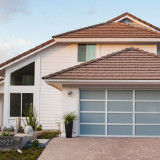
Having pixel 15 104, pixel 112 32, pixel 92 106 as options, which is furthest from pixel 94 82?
pixel 15 104

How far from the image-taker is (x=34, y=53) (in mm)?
20219

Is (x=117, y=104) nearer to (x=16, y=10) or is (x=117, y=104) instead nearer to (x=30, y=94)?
(x=30, y=94)

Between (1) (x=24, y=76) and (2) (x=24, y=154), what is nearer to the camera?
(2) (x=24, y=154)

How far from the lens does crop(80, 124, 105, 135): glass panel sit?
14766 millimetres

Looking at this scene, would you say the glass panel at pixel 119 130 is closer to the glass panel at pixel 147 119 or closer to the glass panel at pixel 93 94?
the glass panel at pixel 147 119

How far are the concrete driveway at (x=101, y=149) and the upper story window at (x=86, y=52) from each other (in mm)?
7819

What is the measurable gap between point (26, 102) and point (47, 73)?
228 cm

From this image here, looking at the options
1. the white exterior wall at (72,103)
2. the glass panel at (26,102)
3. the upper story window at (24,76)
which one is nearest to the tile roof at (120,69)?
the white exterior wall at (72,103)

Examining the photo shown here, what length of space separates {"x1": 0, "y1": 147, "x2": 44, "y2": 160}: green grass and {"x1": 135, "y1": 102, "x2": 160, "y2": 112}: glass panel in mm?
5358

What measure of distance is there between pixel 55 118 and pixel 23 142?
798 cm

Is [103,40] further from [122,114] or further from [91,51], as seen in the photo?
[122,114]

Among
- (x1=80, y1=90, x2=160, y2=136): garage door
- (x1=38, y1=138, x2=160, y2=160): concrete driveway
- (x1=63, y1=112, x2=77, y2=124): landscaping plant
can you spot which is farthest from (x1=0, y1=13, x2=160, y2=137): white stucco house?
(x1=38, y1=138, x2=160, y2=160): concrete driveway

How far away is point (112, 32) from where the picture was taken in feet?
66.8

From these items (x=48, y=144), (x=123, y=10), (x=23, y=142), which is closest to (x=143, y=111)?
(x=48, y=144)
